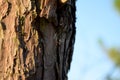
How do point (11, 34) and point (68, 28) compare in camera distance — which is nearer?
point (11, 34)

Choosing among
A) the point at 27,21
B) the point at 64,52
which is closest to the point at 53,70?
the point at 64,52

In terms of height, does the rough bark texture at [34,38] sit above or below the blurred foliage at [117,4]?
below

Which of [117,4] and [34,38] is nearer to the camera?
[34,38]

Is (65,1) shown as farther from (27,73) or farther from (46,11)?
(27,73)

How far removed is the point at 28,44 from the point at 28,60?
5 centimetres

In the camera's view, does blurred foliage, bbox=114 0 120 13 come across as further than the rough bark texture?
Yes

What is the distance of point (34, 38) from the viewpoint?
1369 mm

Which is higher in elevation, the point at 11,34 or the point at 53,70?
the point at 11,34

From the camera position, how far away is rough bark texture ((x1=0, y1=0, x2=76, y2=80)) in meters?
1.33

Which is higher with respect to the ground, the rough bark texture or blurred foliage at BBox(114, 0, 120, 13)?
blurred foliage at BBox(114, 0, 120, 13)

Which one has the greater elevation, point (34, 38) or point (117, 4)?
point (117, 4)

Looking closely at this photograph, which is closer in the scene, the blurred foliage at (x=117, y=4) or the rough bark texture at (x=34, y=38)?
the rough bark texture at (x=34, y=38)

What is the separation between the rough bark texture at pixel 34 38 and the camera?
1334 millimetres

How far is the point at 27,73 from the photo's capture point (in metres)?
1.33
